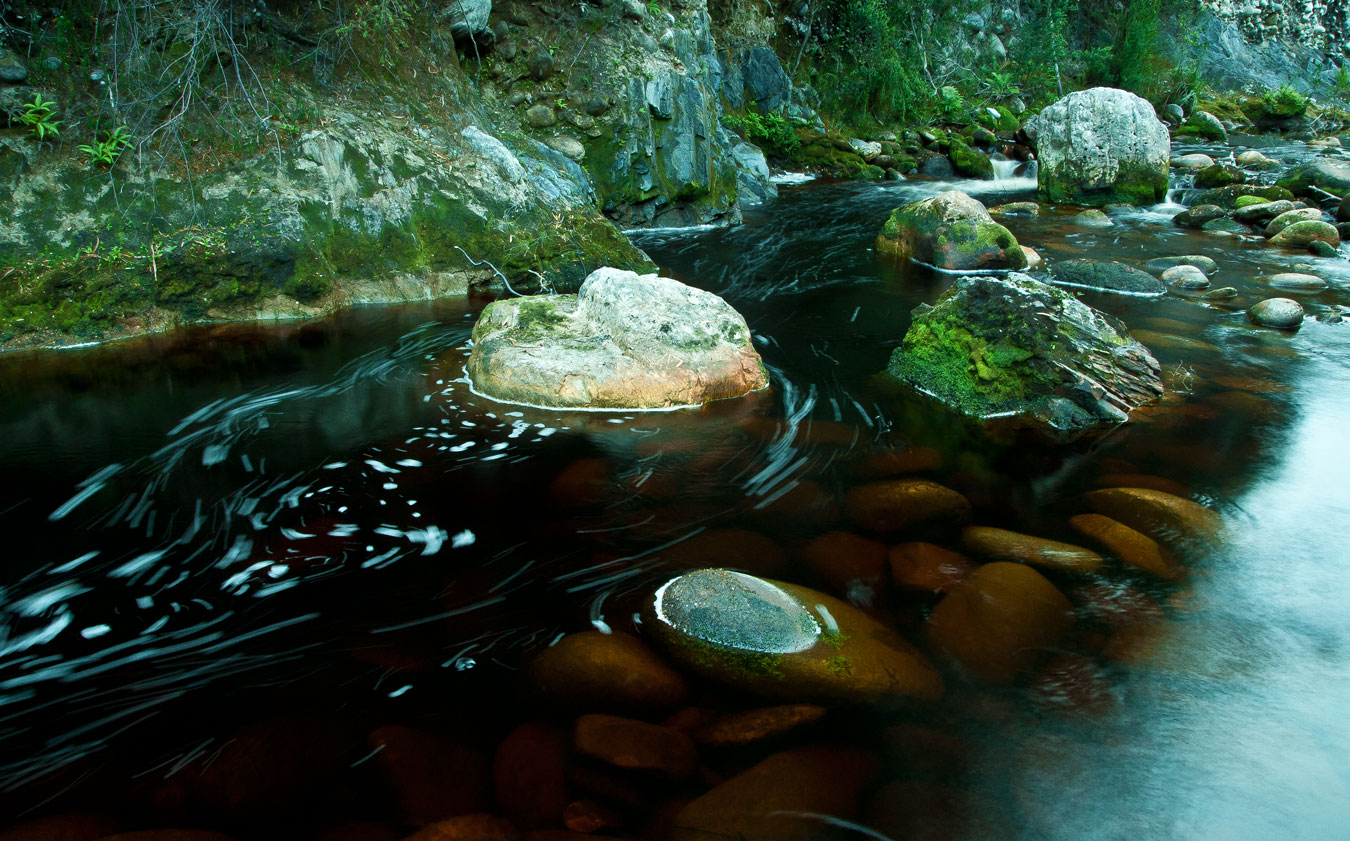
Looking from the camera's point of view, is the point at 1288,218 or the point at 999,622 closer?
the point at 999,622

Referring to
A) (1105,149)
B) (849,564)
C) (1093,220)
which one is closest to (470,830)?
(849,564)

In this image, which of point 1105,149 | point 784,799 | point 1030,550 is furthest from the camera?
point 1105,149

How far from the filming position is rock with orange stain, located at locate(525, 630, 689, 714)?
111 inches

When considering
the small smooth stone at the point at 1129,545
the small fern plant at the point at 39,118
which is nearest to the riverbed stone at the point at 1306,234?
the small smooth stone at the point at 1129,545

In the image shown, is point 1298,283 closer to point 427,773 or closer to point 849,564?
point 849,564

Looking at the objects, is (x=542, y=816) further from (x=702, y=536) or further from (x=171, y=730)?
(x=702, y=536)

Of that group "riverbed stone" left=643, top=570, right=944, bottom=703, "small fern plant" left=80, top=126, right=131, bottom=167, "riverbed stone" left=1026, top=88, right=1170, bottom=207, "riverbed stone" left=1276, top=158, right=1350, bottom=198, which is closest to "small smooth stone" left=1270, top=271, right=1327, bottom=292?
"riverbed stone" left=1026, top=88, right=1170, bottom=207

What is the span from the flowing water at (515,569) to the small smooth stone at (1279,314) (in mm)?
937

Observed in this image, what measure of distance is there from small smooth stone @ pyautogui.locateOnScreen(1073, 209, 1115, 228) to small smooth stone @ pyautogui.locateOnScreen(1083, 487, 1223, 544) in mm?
10763

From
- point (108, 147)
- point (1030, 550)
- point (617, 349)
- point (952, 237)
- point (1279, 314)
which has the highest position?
point (108, 147)

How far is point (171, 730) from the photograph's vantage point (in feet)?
8.75

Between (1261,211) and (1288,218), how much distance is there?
0.97 m

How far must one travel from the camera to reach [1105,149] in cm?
1506

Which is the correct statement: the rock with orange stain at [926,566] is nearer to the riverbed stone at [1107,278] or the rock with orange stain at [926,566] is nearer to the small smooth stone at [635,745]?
the small smooth stone at [635,745]
